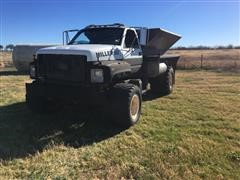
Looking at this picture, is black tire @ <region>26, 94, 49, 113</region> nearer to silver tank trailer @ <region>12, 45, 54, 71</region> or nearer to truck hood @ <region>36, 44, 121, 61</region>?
truck hood @ <region>36, 44, 121, 61</region>

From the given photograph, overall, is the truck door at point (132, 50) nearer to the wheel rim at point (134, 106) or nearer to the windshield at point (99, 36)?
the windshield at point (99, 36)

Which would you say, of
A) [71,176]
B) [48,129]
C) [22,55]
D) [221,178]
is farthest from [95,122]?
[22,55]

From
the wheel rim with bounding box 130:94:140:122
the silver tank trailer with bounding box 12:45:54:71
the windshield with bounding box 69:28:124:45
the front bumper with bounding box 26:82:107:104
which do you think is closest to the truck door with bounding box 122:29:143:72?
the windshield with bounding box 69:28:124:45

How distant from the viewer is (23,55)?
1953cm

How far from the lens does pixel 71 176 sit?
13.9ft

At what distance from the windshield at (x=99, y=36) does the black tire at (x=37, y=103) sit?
1.76 metres

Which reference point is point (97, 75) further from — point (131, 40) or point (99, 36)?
point (131, 40)

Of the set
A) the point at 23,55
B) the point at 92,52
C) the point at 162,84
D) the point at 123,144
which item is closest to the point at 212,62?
the point at 23,55

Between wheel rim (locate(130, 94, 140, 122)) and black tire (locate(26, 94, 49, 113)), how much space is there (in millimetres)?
2011

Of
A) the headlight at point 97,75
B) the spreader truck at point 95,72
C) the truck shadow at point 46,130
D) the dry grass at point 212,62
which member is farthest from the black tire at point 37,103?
the dry grass at point 212,62

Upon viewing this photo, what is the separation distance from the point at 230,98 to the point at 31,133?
655cm

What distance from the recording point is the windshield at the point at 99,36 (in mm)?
7376

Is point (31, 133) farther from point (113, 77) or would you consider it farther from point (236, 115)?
point (236, 115)

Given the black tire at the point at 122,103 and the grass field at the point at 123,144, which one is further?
the black tire at the point at 122,103
